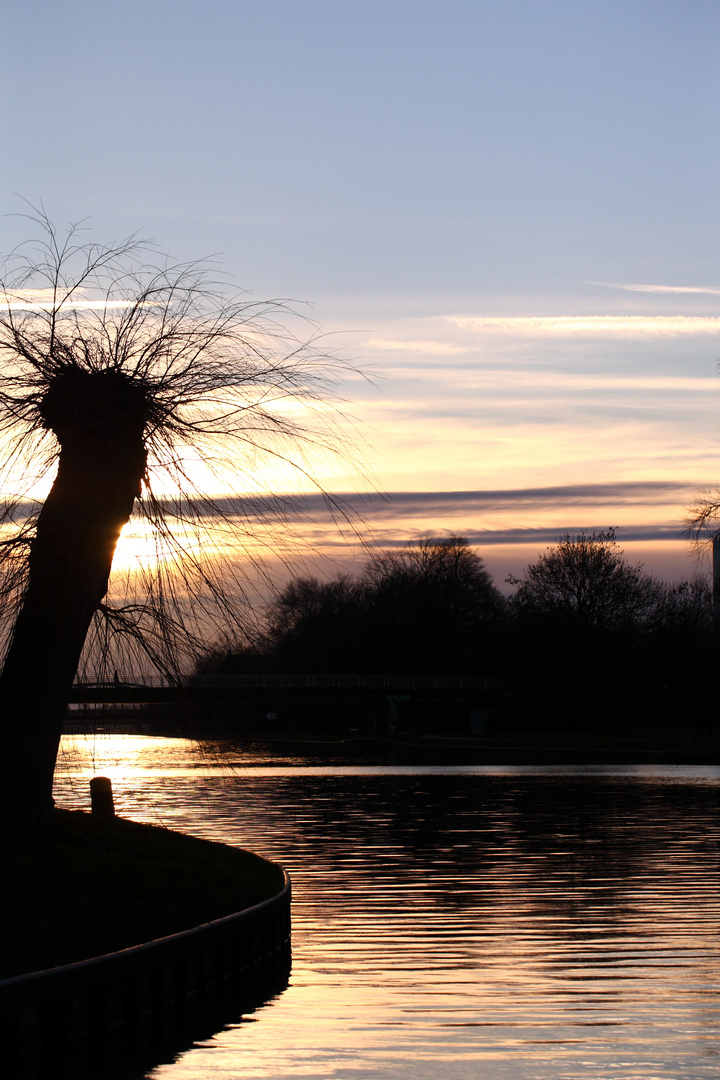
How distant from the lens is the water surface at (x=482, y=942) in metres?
10.6

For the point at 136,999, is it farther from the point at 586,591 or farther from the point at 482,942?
the point at 586,591

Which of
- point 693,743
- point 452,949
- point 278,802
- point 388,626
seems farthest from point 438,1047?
point 388,626

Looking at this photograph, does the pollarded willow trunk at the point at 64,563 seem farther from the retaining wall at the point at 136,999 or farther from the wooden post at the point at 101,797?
the retaining wall at the point at 136,999

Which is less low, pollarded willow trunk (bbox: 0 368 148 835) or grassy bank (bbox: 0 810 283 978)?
pollarded willow trunk (bbox: 0 368 148 835)

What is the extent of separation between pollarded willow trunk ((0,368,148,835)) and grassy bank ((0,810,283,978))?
888 mm

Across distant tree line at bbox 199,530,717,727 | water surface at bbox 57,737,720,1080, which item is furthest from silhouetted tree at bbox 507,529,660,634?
water surface at bbox 57,737,720,1080

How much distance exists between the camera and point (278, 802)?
1612 inches

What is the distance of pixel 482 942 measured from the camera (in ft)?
51.5

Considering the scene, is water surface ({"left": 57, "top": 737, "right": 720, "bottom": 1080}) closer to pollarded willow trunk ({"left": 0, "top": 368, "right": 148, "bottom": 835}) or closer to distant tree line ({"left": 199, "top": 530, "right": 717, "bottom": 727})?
pollarded willow trunk ({"left": 0, "top": 368, "right": 148, "bottom": 835})

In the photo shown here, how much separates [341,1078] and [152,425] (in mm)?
7709

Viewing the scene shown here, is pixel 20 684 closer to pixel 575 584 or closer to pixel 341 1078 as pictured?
pixel 341 1078

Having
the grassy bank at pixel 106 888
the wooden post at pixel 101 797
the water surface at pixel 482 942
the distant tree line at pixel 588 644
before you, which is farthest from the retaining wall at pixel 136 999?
the distant tree line at pixel 588 644

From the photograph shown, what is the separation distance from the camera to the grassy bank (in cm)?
1202

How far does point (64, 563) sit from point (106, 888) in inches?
139
